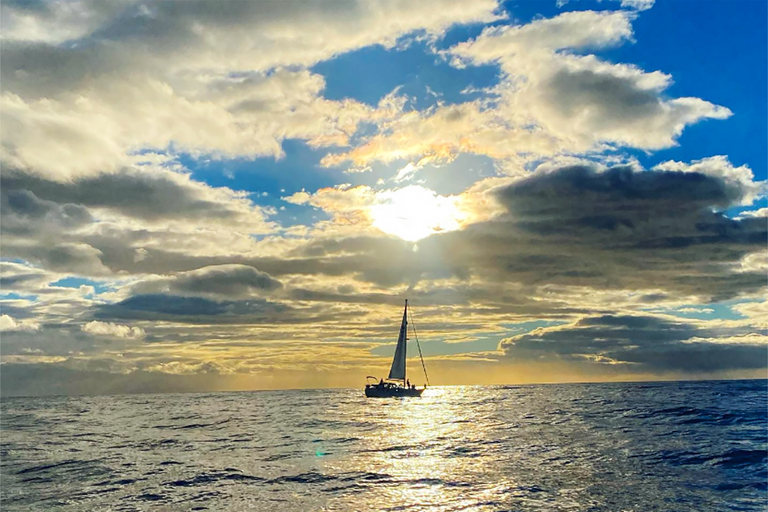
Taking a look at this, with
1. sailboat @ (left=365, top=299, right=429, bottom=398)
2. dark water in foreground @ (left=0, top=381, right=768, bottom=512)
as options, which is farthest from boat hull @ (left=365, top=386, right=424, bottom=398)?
dark water in foreground @ (left=0, top=381, right=768, bottom=512)

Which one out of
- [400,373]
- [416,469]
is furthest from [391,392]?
[416,469]

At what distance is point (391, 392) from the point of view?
15438 centimetres

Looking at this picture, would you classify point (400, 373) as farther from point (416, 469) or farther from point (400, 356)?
point (416, 469)

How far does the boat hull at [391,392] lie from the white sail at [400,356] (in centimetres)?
413

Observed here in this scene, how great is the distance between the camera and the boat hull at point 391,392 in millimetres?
152250

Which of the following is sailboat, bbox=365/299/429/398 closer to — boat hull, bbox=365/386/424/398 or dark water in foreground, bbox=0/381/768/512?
boat hull, bbox=365/386/424/398

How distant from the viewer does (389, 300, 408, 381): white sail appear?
14912 centimetres

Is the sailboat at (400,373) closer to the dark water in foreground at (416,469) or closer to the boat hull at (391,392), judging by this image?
the boat hull at (391,392)

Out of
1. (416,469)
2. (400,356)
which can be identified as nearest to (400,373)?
(400,356)

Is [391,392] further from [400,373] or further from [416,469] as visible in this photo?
[416,469]

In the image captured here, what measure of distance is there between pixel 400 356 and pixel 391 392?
12.2m

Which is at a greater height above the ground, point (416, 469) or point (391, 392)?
point (416, 469)

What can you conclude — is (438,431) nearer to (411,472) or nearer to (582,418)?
(582,418)

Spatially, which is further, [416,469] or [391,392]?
[391,392]
